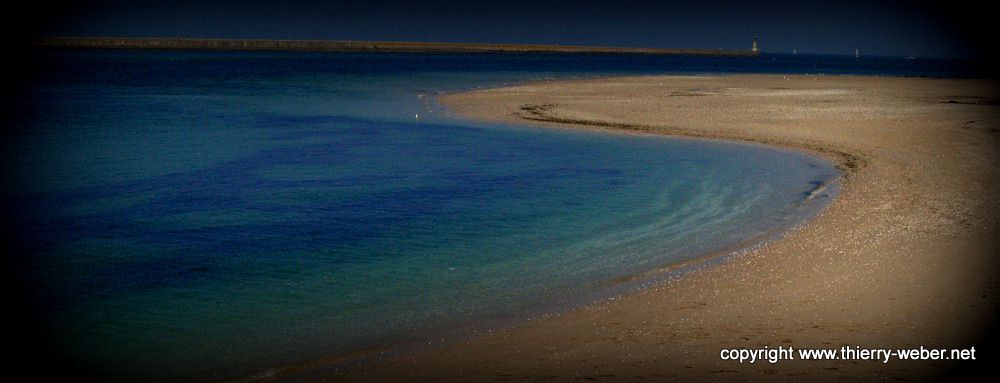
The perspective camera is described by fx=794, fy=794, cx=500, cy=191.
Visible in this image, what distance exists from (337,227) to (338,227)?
11 mm

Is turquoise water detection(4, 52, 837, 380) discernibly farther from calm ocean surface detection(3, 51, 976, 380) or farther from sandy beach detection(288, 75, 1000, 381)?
sandy beach detection(288, 75, 1000, 381)

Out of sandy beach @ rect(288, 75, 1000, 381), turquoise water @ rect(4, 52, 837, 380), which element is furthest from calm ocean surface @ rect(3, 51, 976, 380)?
sandy beach @ rect(288, 75, 1000, 381)

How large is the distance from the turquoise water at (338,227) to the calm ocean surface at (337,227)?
3 centimetres

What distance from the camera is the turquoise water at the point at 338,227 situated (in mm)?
5621

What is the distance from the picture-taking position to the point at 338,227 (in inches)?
348

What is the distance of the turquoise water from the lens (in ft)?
18.4

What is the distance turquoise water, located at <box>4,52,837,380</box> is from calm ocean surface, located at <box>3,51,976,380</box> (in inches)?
1.3

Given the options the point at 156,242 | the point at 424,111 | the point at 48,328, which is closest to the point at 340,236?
the point at 156,242

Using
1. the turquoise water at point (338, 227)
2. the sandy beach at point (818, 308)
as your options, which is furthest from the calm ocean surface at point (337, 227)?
the sandy beach at point (818, 308)

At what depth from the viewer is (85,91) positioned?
34156 millimetres

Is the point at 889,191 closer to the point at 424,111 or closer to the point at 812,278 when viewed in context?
the point at 812,278

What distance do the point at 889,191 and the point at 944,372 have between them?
21.1ft

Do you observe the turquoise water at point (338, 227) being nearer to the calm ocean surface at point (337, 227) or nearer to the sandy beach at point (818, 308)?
the calm ocean surface at point (337, 227)

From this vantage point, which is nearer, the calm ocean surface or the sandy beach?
the sandy beach
